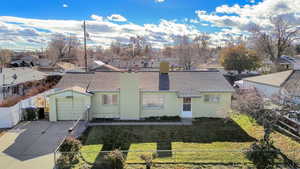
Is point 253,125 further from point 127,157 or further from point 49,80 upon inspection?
point 49,80

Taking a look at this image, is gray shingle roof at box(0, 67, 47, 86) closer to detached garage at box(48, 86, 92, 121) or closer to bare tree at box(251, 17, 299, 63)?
detached garage at box(48, 86, 92, 121)

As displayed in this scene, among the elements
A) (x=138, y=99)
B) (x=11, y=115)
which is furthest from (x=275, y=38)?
(x=11, y=115)

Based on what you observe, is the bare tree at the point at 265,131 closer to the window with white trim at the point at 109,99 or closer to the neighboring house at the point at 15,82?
the window with white trim at the point at 109,99

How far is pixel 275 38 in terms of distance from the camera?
149ft

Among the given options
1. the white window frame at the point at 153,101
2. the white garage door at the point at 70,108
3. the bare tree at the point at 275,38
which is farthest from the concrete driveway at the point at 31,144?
the bare tree at the point at 275,38

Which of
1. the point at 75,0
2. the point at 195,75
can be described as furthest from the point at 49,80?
the point at 195,75

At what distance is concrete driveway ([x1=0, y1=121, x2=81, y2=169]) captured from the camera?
929 cm

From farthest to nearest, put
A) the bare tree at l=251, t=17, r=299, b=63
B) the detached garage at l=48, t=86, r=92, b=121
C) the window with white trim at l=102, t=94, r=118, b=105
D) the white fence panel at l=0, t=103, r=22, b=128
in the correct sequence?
1. the bare tree at l=251, t=17, r=299, b=63
2. the window with white trim at l=102, t=94, r=118, b=105
3. the detached garage at l=48, t=86, r=92, b=121
4. the white fence panel at l=0, t=103, r=22, b=128

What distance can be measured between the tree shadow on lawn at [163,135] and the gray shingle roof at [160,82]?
3.21 m

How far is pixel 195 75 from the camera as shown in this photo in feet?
61.1

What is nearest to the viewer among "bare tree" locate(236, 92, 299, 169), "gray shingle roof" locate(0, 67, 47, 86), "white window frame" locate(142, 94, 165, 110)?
"bare tree" locate(236, 92, 299, 169)

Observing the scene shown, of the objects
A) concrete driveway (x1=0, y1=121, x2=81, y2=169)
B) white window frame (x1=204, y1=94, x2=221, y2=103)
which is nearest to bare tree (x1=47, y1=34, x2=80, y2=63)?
concrete driveway (x1=0, y1=121, x2=81, y2=169)

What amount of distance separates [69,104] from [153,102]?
6.78 metres

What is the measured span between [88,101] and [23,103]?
5.27m
